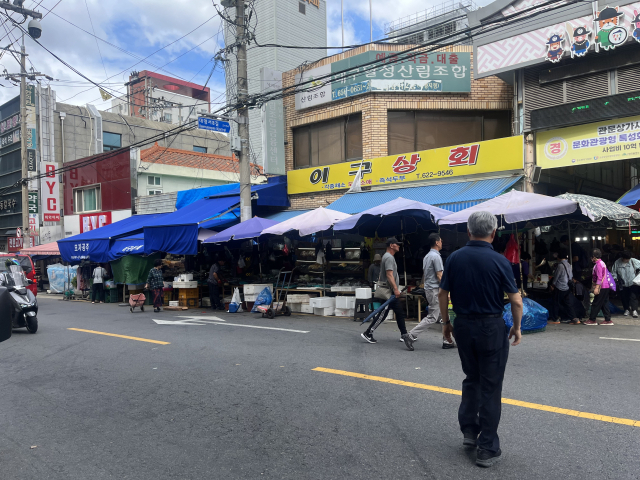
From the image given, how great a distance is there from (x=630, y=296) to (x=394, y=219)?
20.0 ft

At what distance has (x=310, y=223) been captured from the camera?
13.2 m

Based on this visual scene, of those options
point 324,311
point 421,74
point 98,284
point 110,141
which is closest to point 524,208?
point 324,311

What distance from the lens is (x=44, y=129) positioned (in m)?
31.4

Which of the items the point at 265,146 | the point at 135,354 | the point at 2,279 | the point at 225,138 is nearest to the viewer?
the point at 135,354

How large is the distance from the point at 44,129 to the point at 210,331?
27.0 metres

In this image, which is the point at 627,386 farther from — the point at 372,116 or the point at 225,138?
the point at 225,138

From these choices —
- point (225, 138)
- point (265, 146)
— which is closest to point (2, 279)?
point (265, 146)

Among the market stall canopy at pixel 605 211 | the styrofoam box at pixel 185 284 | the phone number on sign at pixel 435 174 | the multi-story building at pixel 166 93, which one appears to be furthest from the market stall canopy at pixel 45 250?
Answer: the multi-story building at pixel 166 93

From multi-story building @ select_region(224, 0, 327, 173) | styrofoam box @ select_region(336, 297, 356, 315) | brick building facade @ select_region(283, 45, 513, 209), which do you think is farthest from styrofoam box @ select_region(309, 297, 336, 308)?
multi-story building @ select_region(224, 0, 327, 173)

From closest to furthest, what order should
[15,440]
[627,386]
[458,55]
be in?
[15,440] → [627,386] → [458,55]

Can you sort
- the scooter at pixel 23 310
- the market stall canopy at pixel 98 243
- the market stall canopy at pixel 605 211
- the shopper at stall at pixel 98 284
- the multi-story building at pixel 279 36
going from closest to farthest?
the market stall canopy at pixel 605 211 < the scooter at pixel 23 310 < the market stall canopy at pixel 98 243 < the shopper at stall at pixel 98 284 < the multi-story building at pixel 279 36

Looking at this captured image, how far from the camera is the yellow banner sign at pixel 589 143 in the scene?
12305 mm

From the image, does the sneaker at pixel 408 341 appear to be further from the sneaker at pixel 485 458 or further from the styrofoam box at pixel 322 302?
the styrofoam box at pixel 322 302

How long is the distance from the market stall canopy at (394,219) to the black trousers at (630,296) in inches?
177
